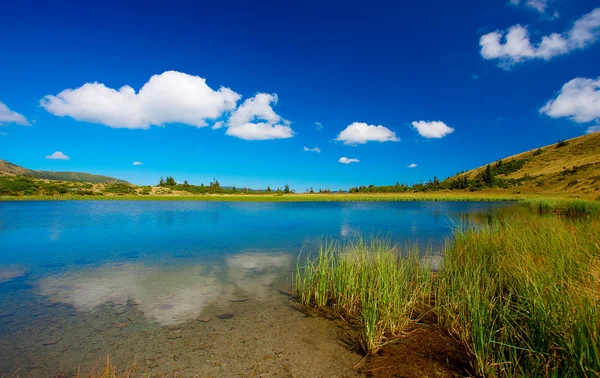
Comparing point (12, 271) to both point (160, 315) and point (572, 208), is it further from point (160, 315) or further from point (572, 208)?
point (572, 208)

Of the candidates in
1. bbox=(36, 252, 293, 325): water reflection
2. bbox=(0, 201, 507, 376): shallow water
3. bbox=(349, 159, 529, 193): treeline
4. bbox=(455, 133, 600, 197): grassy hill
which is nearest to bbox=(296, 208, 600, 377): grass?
bbox=(0, 201, 507, 376): shallow water

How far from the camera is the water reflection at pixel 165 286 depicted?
24.7ft

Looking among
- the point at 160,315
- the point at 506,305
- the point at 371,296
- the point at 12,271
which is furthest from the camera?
the point at 12,271

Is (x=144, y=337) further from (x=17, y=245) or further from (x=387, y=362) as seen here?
(x=17, y=245)

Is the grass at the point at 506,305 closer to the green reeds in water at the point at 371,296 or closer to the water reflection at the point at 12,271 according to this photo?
the green reeds in water at the point at 371,296

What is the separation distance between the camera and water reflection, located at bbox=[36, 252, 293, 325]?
7527mm

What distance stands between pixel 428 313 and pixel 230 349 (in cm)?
449

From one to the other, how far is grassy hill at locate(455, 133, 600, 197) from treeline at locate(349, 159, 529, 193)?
1.65ft

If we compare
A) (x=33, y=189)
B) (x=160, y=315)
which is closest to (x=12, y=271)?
(x=160, y=315)

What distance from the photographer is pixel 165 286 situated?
9086mm

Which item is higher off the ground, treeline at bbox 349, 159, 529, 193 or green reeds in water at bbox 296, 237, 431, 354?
treeline at bbox 349, 159, 529, 193

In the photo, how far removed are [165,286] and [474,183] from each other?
397 feet

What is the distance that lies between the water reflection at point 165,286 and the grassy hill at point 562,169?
58.8 meters

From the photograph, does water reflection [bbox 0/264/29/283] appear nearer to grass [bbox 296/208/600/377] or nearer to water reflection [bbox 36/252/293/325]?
water reflection [bbox 36/252/293/325]
